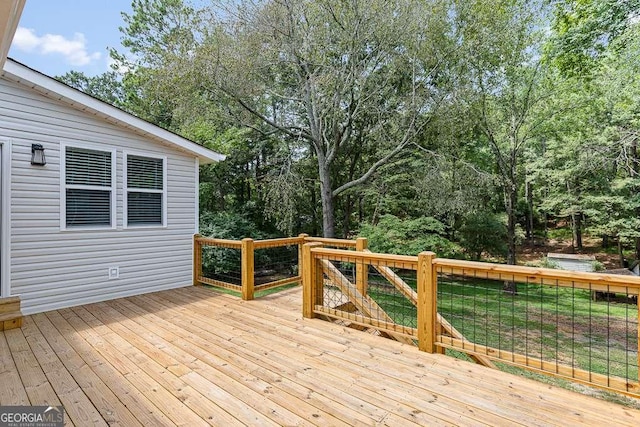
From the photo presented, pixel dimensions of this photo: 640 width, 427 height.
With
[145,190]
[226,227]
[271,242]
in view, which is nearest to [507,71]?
[271,242]

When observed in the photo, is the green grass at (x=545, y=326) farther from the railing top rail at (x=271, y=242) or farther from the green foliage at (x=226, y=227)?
the green foliage at (x=226, y=227)

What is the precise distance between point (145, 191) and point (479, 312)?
7878 millimetres

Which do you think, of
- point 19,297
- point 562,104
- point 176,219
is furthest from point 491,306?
point 19,297

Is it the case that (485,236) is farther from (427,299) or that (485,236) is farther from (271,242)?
(427,299)

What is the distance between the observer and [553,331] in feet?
22.6

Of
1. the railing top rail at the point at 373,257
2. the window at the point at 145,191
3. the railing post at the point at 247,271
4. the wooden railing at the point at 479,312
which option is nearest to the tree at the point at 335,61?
the window at the point at 145,191

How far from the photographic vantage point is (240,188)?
13.4 metres

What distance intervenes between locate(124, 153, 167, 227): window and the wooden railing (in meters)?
3.06

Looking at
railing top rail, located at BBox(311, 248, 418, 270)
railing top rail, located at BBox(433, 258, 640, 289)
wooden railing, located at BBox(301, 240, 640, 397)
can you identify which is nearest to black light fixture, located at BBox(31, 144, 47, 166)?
wooden railing, located at BBox(301, 240, 640, 397)

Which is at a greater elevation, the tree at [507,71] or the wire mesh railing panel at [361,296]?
the tree at [507,71]

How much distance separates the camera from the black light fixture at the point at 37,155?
4.34 metres

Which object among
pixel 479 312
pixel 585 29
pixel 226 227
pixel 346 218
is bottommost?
pixel 479 312

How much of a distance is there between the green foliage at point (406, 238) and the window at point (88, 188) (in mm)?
5687

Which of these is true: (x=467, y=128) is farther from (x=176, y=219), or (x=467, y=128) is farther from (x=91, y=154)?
(x=91, y=154)
